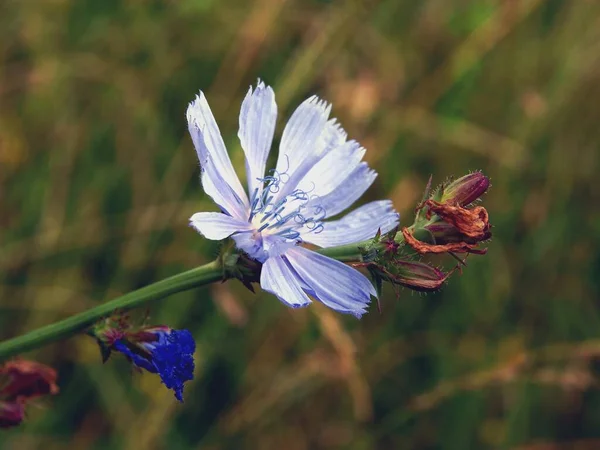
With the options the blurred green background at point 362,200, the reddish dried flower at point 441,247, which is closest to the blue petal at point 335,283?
the reddish dried flower at point 441,247

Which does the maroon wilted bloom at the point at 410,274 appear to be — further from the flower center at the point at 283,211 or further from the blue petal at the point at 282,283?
the flower center at the point at 283,211

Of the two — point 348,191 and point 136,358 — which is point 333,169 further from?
point 136,358

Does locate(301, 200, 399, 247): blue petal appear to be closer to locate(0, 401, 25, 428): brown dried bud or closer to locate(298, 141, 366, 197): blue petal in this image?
locate(298, 141, 366, 197): blue petal

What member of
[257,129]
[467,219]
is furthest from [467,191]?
[257,129]

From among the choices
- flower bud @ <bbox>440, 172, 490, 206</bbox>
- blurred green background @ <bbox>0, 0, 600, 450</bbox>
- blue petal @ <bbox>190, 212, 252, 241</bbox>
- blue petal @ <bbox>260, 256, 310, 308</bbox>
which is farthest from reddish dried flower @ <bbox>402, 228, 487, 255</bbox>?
blurred green background @ <bbox>0, 0, 600, 450</bbox>

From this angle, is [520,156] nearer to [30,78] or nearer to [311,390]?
[311,390]

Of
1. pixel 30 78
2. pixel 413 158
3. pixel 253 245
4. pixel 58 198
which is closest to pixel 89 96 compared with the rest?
pixel 30 78
